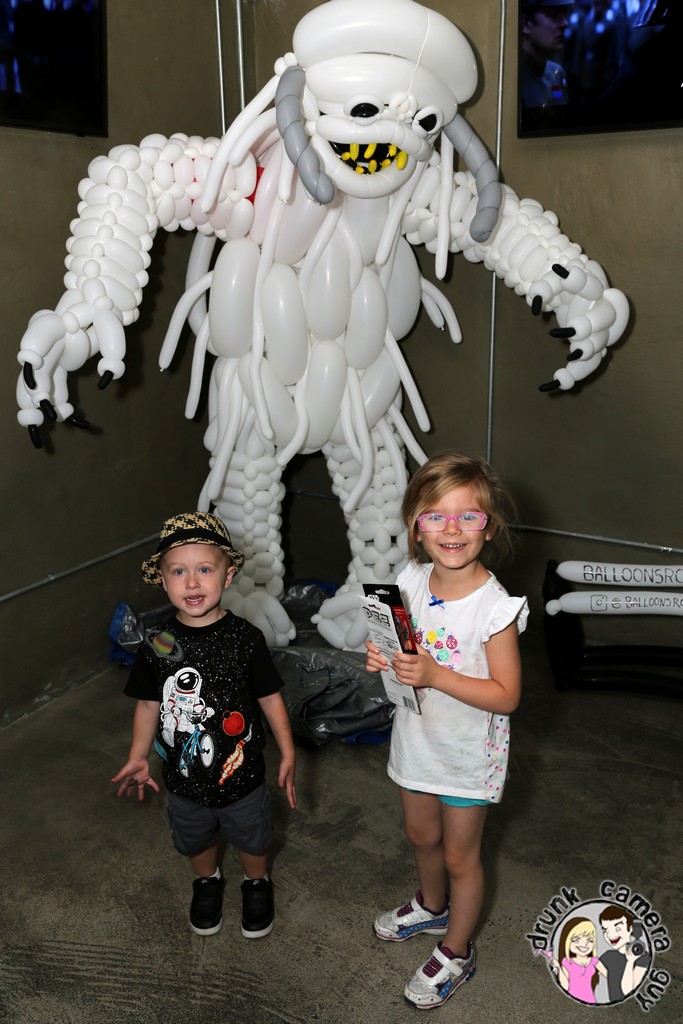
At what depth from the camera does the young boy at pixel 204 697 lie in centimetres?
178

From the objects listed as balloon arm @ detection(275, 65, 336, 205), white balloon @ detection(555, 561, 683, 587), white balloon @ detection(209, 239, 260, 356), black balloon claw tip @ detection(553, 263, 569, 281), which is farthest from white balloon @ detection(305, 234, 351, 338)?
white balloon @ detection(555, 561, 683, 587)

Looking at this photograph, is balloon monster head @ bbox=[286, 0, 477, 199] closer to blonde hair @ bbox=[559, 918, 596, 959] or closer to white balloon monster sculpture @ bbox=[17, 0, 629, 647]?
white balloon monster sculpture @ bbox=[17, 0, 629, 647]

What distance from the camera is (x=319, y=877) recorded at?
86.0 inches

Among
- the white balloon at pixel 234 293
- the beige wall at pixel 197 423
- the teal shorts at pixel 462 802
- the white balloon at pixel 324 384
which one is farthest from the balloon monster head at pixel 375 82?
the teal shorts at pixel 462 802

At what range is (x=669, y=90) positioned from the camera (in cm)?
261

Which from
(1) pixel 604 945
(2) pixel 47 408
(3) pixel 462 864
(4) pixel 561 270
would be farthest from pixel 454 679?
(4) pixel 561 270

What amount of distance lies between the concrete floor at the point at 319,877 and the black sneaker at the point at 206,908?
0.07 ft

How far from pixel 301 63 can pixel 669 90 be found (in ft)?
3.38

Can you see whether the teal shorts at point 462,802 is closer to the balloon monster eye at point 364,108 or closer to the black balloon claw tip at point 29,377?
the black balloon claw tip at point 29,377

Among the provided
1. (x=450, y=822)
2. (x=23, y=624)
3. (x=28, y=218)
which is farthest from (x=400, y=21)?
(x=23, y=624)

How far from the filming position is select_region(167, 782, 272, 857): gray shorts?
6.26 feet

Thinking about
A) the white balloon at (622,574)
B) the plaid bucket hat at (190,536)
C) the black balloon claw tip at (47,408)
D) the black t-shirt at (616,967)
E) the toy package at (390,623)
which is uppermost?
the black balloon claw tip at (47,408)

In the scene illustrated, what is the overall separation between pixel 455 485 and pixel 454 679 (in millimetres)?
328

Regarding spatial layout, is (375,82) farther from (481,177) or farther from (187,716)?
(187,716)
